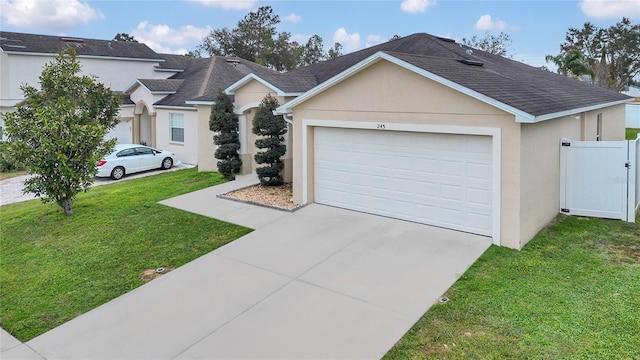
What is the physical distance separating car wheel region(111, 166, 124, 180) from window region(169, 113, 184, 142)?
11.3 feet

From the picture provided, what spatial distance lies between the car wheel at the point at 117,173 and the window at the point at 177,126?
3.44 metres

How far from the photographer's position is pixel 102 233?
1060 centimetres

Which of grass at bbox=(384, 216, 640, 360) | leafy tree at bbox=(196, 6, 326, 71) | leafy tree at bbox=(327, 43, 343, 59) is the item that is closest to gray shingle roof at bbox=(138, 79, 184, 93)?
grass at bbox=(384, 216, 640, 360)

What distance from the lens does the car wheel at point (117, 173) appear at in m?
18.7

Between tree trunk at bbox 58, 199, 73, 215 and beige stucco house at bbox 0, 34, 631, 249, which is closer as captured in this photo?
beige stucco house at bbox 0, 34, 631, 249

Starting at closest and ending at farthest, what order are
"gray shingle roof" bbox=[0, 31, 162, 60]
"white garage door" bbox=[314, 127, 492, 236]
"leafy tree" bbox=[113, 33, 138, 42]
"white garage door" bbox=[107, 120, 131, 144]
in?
"white garage door" bbox=[314, 127, 492, 236], "white garage door" bbox=[107, 120, 131, 144], "gray shingle roof" bbox=[0, 31, 162, 60], "leafy tree" bbox=[113, 33, 138, 42]

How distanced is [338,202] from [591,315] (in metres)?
6.56

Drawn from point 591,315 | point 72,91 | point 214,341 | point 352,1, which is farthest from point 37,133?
point 352,1

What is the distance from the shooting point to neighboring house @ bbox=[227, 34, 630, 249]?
8477 mm

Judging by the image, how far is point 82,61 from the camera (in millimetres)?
26438

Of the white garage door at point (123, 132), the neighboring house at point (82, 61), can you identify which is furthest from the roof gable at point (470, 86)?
the neighboring house at point (82, 61)

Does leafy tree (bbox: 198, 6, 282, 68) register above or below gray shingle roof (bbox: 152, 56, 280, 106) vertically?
above

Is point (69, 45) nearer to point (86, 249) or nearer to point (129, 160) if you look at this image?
point (129, 160)

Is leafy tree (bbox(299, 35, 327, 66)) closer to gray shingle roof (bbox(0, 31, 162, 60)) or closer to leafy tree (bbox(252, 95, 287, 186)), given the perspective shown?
gray shingle roof (bbox(0, 31, 162, 60))
